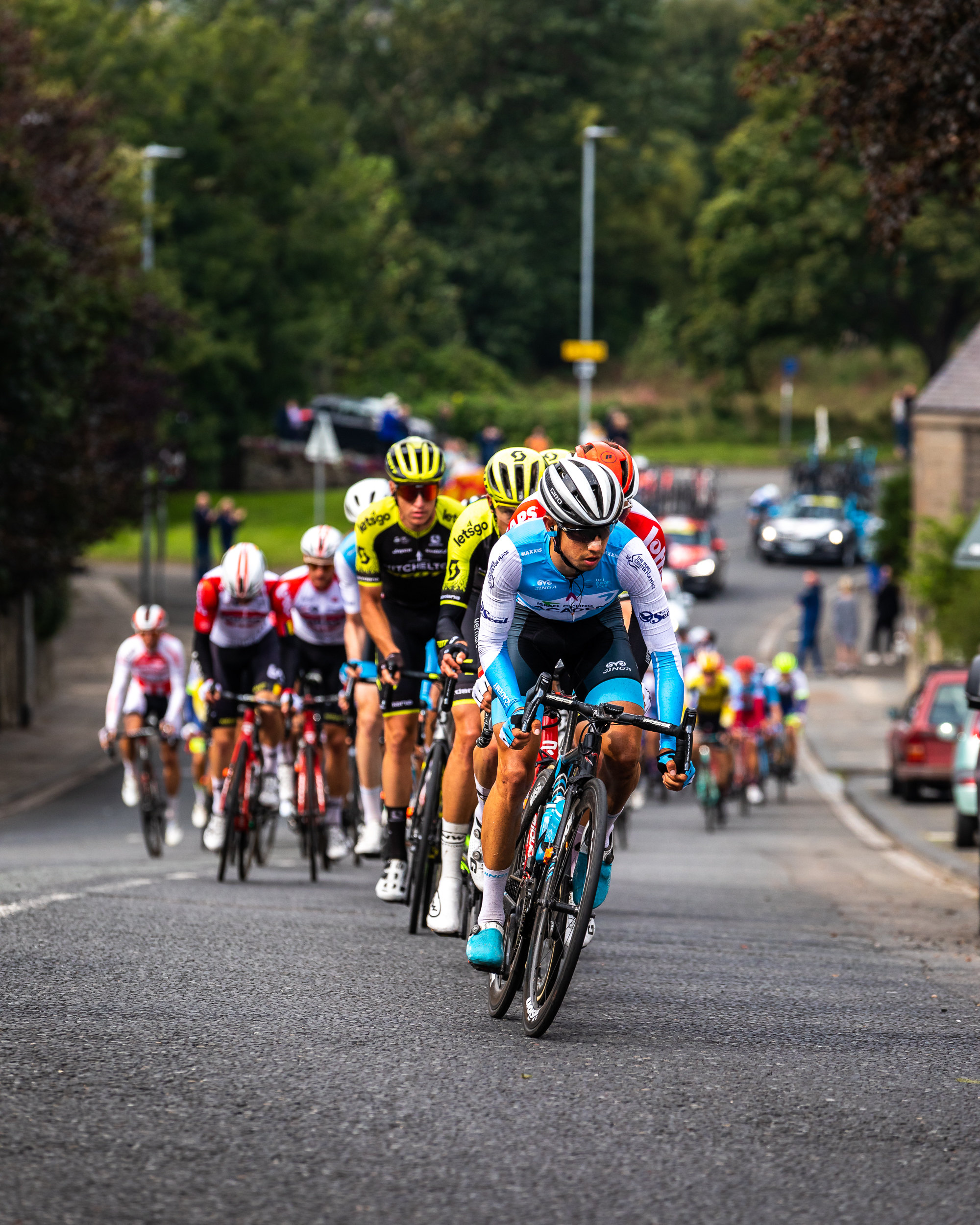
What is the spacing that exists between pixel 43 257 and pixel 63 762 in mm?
6640

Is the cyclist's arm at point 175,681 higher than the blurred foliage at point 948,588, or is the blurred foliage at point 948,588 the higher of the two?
the cyclist's arm at point 175,681

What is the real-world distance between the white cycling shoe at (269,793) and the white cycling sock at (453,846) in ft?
13.5

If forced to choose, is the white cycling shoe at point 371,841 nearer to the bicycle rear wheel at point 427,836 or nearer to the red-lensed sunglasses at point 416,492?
the bicycle rear wheel at point 427,836

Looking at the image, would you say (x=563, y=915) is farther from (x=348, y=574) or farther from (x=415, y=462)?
(x=348, y=574)

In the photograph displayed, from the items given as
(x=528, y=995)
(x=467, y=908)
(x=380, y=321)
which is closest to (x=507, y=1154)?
(x=528, y=995)

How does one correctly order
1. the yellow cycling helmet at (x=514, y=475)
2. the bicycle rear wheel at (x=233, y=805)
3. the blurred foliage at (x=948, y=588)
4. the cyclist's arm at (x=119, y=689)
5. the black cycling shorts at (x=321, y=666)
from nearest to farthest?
the yellow cycling helmet at (x=514, y=475) < the bicycle rear wheel at (x=233, y=805) < the black cycling shorts at (x=321, y=666) < the cyclist's arm at (x=119, y=689) < the blurred foliage at (x=948, y=588)

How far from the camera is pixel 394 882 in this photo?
29.7 feet

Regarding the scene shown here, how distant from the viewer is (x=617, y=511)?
21.2ft

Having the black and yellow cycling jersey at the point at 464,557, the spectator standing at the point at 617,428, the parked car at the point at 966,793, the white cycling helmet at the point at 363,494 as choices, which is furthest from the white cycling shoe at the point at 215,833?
the spectator standing at the point at 617,428

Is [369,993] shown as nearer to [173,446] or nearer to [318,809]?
[318,809]

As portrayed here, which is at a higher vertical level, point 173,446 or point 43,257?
point 43,257

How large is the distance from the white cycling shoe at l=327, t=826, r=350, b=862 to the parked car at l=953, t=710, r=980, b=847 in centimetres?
732

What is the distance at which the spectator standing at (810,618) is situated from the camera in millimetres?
38469

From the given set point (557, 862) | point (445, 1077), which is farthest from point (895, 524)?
point (445, 1077)
